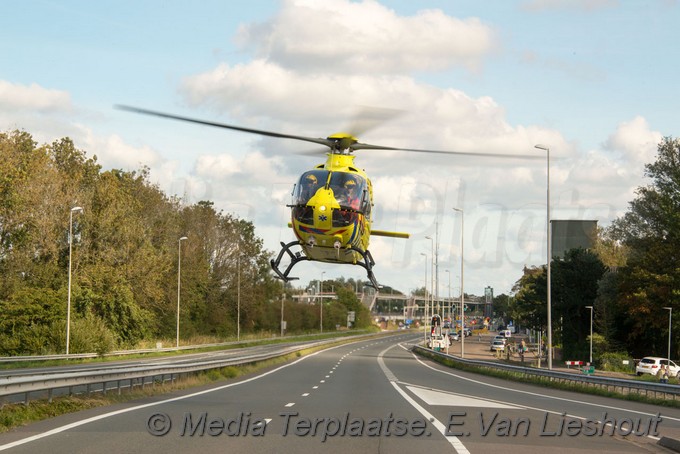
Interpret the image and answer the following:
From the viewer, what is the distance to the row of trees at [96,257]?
57.8 metres

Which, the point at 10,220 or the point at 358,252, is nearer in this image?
the point at 358,252

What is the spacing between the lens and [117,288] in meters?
68.1

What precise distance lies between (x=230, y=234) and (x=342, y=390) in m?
72.8

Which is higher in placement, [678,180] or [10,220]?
[678,180]

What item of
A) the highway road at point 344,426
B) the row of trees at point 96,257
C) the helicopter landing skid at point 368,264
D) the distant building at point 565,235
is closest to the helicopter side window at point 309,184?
the helicopter landing skid at point 368,264

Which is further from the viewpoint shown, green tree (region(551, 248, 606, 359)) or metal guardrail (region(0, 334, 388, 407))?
green tree (region(551, 248, 606, 359))

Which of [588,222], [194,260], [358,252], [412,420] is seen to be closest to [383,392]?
[358,252]

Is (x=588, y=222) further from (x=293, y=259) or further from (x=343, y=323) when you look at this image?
(x=293, y=259)

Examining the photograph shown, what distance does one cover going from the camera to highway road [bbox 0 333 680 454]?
13164 millimetres

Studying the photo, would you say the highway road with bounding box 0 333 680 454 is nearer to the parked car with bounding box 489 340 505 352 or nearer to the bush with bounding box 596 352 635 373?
the bush with bounding box 596 352 635 373

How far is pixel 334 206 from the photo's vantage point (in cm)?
2872

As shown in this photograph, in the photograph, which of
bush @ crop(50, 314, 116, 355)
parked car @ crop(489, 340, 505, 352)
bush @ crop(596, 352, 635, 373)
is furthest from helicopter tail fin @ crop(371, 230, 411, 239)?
parked car @ crop(489, 340, 505, 352)

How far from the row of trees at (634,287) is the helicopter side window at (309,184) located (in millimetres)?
44391

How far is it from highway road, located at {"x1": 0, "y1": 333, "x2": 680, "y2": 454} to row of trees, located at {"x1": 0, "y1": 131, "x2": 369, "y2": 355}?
35436 mm
